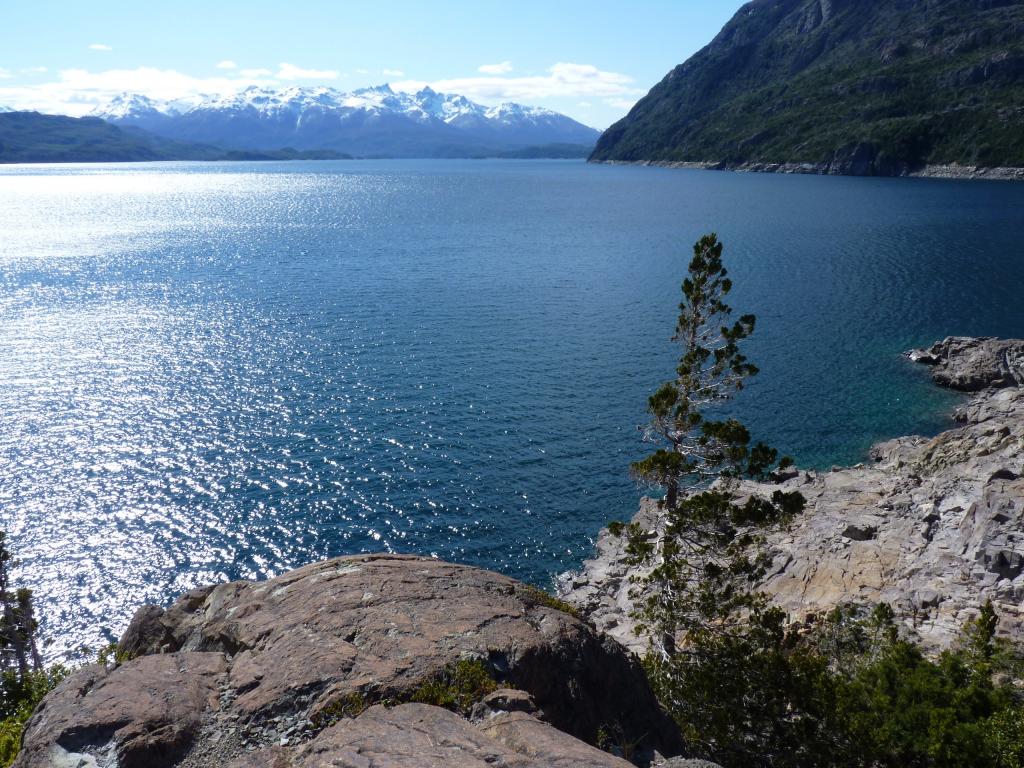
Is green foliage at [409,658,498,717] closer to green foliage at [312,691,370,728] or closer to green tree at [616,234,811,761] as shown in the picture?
green foliage at [312,691,370,728]

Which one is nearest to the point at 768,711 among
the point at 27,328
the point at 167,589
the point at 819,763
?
the point at 819,763

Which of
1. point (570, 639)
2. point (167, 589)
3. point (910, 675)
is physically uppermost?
point (570, 639)

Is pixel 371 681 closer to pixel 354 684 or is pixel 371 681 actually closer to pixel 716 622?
pixel 354 684

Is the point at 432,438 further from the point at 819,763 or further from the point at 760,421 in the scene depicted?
the point at 819,763

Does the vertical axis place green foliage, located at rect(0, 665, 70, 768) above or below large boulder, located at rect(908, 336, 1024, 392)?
below

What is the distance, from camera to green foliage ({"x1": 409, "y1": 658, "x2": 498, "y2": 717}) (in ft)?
55.3

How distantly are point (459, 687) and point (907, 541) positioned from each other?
35417 millimetres

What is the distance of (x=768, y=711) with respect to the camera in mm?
24688

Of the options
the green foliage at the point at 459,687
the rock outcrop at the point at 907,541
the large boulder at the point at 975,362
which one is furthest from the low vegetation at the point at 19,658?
the large boulder at the point at 975,362

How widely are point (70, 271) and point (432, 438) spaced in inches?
4189

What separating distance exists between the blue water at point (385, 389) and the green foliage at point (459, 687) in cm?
2951

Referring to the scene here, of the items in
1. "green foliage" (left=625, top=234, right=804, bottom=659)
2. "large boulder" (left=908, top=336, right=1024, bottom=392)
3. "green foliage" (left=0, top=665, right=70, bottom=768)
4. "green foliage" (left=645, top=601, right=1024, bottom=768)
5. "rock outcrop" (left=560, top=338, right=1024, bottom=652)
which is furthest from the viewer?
"large boulder" (left=908, top=336, right=1024, bottom=392)

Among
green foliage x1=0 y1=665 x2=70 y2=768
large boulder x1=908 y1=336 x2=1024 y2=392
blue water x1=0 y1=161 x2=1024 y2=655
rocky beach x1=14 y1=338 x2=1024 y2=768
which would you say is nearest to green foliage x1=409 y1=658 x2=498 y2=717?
rocky beach x1=14 y1=338 x2=1024 y2=768

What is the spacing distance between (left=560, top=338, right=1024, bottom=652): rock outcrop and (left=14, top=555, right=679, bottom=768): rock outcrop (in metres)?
14.5
